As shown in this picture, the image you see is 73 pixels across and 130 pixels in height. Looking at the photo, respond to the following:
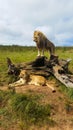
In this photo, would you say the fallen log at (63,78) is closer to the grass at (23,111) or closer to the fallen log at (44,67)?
the fallen log at (44,67)

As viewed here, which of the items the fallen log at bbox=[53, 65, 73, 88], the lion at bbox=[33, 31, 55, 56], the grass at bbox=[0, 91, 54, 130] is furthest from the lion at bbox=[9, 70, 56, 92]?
the lion at bbox=[33, 31, 55, 56]

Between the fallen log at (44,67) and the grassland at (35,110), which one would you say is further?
the fallen log at (44,67)

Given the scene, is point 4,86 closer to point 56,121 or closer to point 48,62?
point 48,62

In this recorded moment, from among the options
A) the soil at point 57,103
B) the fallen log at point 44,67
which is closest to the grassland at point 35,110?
the soil at point 57,103

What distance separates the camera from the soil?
25.9 feet

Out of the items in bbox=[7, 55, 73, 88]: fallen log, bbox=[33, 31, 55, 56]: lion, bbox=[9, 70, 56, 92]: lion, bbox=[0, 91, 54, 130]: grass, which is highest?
bbox=[33, 31, 55, 56]: lion

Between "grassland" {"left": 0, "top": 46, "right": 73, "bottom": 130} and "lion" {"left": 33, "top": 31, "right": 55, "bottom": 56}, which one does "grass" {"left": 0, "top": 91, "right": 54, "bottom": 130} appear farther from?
"lion" {"left": 33, "top": 31, "right": 55, "bottom": 56}

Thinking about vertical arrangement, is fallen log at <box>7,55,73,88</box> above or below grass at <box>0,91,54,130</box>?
above

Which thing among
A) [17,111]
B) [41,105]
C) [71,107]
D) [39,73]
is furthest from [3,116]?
[39,73]

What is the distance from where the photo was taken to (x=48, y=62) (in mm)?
10836

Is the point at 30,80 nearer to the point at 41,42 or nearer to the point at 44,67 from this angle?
the point at 44,67

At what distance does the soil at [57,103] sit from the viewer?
7.88 m

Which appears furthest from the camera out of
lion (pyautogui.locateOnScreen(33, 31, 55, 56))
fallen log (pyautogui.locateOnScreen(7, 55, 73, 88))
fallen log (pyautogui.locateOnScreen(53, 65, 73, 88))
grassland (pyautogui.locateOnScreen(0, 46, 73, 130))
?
lion (pyautogui.locateOnScreen(33, 31, 55, 56))

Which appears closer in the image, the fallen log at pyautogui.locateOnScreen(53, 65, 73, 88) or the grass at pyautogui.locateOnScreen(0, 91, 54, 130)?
the grass at pyautogui.locateOnScreen(0, 91, 54, 130)
